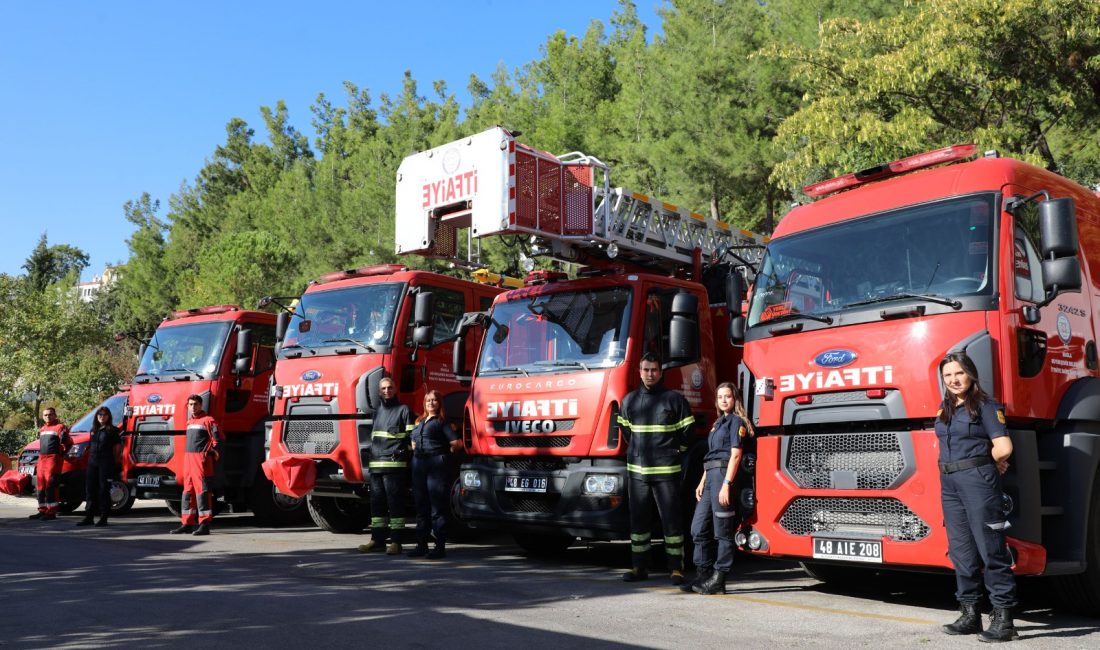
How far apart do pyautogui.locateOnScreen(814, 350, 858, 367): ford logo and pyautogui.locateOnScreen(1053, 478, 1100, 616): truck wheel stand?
5.30ft

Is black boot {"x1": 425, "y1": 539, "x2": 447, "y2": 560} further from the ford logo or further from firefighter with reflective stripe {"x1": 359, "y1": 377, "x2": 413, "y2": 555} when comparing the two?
the ford logo

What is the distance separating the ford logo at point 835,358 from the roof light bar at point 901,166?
1676 millimetres

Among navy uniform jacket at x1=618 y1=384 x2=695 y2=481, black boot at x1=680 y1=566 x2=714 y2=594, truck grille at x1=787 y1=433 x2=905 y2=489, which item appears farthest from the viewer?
navy uniform jacket at x1=618 y1=384 x2=695 y2=481

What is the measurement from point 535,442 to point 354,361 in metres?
2.65

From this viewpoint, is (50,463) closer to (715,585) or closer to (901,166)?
(715,585)

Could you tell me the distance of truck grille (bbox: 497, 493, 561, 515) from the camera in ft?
26.2

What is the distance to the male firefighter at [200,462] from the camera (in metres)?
11.2

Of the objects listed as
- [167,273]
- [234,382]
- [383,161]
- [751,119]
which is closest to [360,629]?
[234,382]

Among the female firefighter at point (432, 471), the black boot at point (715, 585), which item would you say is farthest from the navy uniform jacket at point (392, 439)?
the black boot at point (715, 585)

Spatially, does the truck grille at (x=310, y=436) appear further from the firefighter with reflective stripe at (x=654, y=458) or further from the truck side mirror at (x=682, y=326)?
the truck side mirror at (x=682, y=326)

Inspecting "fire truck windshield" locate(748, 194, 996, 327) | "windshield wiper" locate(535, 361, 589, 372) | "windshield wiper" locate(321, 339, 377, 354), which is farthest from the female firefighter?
"fire truck windshield" locate(748, 194, 996, 327)

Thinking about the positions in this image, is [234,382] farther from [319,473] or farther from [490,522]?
[490,522]

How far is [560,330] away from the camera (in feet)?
28.0

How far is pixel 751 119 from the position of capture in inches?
753
